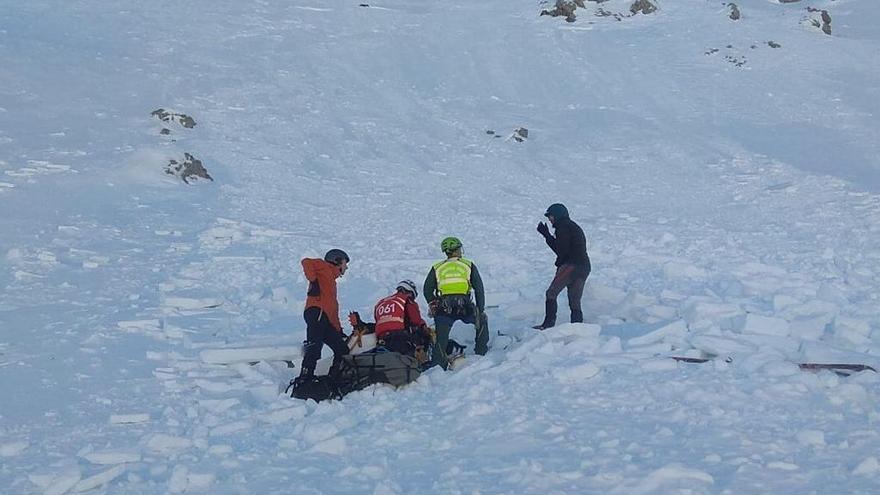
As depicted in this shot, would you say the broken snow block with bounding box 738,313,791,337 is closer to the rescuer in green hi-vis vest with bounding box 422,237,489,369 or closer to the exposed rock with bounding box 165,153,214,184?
the rescuer in green hi-vis vest with bounding box 422,237,489,369

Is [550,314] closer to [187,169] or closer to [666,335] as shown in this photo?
[666,335]

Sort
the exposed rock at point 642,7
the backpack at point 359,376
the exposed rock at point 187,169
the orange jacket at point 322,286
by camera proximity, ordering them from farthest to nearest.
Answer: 1. the exposed rock at point 642,7
2. the exposed rock at point 187,169
3. the orange jacket at point 322,286
4. the backpack at point 359,376

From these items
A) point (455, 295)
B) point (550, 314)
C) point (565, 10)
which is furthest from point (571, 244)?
point (565, 10)

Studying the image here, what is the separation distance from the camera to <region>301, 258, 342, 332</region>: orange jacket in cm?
863

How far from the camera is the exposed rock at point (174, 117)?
21219 mm

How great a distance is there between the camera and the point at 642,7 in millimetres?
37000

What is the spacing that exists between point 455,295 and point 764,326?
320 cm

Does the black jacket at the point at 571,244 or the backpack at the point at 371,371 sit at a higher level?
the black jacket at the point at 571,244

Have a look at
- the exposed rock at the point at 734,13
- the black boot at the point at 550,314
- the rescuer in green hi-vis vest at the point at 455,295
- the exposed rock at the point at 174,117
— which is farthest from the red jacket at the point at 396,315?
the exposed rock at the point at 734,13

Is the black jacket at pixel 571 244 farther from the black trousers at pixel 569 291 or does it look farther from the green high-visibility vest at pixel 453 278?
the green high-visibility vest at pixel 453 278

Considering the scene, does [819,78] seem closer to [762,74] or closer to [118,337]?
[762,74]

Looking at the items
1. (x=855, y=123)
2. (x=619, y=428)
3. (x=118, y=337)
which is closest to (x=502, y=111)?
(x=855, y=123)

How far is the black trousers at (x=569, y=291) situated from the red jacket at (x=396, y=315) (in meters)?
1.57

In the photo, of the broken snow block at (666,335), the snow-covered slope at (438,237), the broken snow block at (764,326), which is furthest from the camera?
the broken snow block at (764,326)
